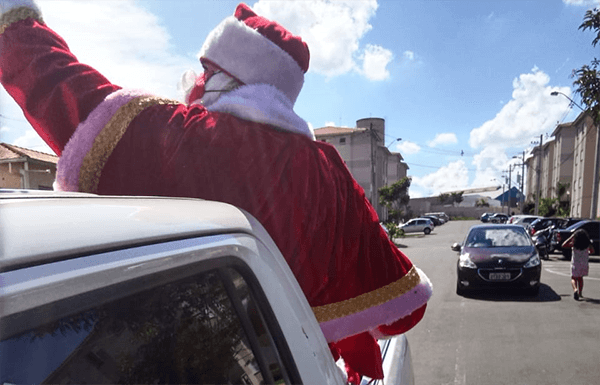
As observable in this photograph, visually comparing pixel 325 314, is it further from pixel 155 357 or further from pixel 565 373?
pixel 565 373

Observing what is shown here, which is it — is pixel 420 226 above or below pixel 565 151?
below

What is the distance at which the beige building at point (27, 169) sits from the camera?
1208mm

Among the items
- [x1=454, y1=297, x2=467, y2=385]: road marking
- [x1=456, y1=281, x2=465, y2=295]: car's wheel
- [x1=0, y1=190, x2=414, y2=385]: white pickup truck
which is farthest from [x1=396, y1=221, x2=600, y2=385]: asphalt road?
[x1=0, y1=190, x2=414, y2=385]: white pickup truck

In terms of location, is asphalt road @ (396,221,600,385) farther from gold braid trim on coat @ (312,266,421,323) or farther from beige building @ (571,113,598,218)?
beige building @ (571,113,598,218)

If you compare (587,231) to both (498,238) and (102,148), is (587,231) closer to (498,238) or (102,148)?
(498,238)

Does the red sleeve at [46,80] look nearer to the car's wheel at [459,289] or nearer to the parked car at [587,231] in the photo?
the car's wheel at [459,289]

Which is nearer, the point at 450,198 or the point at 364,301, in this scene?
the point at 364,301

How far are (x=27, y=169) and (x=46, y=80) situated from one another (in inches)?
11.6

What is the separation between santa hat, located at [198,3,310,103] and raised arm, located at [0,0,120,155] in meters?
0.37

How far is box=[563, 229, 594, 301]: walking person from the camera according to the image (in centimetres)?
733

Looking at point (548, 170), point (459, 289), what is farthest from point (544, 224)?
point (548, 170)

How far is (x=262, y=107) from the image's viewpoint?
4.34ft

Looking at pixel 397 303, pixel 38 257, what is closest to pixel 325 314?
pixel 397 303

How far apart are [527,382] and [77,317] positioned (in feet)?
14.2
